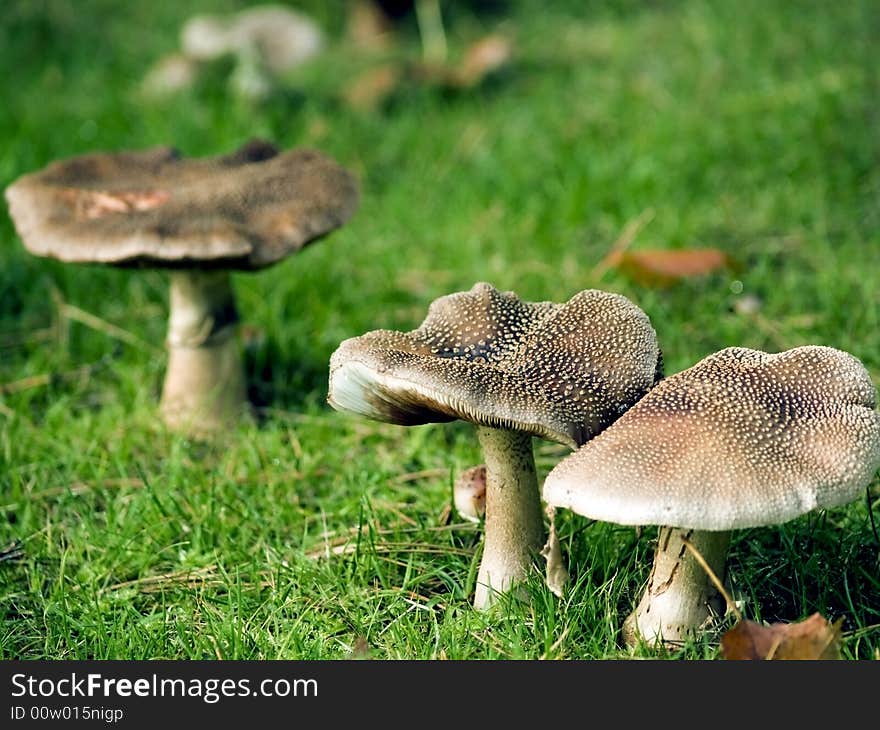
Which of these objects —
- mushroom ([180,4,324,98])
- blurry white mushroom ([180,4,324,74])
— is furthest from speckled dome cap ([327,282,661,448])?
blurry white mushroom ([180,4,324,74])

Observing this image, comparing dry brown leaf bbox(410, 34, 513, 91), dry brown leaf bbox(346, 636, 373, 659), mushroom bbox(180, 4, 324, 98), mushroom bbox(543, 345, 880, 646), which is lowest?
dry brown leaf bbox(346, 636, 373, 659)

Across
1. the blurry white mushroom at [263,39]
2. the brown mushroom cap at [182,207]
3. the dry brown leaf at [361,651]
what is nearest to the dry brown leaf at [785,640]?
the dry brown leaf at [361,651]

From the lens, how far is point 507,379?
2.24 meters

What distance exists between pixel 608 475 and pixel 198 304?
1945 mm

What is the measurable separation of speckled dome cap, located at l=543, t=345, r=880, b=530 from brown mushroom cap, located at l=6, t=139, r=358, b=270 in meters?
1.37

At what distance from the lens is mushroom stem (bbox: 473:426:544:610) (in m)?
2.49

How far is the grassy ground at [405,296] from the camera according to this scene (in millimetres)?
2621

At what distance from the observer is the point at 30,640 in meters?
2.67

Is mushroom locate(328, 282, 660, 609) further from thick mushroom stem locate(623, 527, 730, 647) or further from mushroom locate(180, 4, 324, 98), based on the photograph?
mushroom locate(180, 4, 324, 98)

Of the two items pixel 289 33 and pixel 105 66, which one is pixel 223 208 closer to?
pixel 289 33

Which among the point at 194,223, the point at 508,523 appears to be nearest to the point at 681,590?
the point at 508,523

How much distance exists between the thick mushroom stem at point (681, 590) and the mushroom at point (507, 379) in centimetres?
30

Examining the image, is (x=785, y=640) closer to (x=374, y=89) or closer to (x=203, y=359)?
(x=203, y=359)

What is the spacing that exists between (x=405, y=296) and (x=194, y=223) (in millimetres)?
1388
